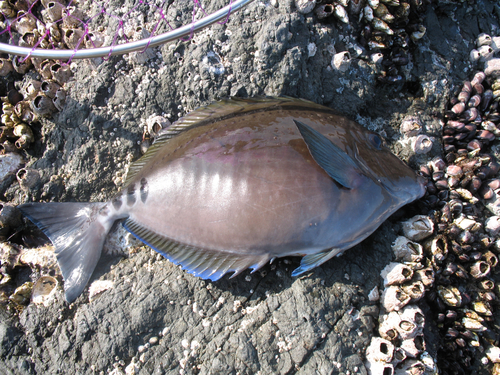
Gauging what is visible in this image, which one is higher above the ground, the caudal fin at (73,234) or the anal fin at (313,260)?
the caudal fin at (73,234)

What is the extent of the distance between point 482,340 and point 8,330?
3.49m

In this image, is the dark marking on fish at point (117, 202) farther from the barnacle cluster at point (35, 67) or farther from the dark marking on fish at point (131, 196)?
the barnacle cluster at point (35, 67)

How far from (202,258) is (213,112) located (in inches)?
43.0

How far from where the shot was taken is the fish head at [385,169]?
2.18 m

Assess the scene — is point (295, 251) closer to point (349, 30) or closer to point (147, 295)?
point (147, 295)

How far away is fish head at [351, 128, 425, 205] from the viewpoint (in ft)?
7.16

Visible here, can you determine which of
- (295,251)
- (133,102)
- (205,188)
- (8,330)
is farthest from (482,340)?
(8,330)

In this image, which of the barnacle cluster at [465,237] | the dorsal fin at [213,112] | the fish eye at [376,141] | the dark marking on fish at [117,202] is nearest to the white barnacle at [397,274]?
the barnacle cluster at [465,237]

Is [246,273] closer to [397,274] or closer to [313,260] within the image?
[313,260]

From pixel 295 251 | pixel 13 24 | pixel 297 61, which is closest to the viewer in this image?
pixel 295 251

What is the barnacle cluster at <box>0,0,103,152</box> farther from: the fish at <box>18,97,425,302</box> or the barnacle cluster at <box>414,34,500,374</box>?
the barnacle cluster at <box>414,34,500,374</box>

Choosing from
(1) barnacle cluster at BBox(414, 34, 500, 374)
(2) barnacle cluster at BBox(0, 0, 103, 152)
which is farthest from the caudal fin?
(1) barnacle cluster at BBox(414, 34, 500, 374)

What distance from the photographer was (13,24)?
120 inches

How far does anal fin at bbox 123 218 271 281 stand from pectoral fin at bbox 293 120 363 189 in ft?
2.30
